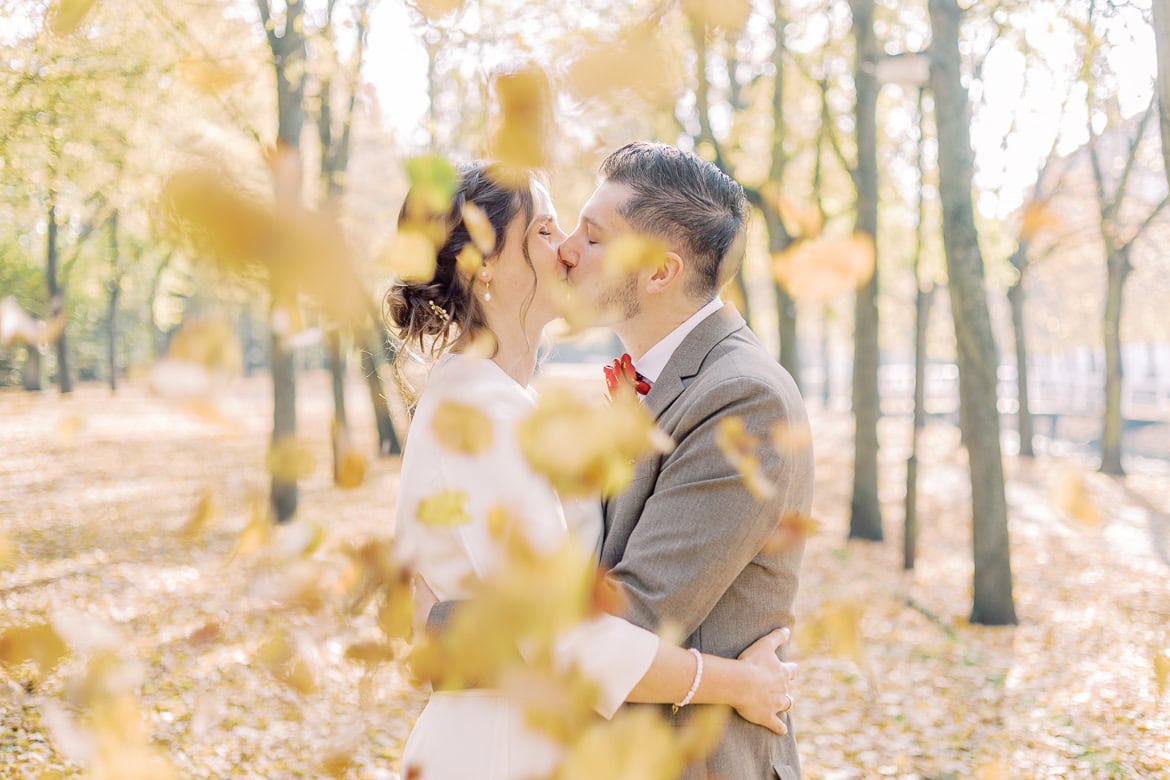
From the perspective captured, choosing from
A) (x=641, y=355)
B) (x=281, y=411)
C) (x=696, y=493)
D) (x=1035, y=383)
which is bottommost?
(x=1035, y=383)

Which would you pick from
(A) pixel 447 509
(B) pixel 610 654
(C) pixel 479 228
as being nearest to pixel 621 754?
(B) pixel 610 654

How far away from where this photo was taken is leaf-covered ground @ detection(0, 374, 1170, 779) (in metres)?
4.61

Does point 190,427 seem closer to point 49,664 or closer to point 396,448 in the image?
point 396,448

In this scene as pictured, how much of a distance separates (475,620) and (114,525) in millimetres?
10254

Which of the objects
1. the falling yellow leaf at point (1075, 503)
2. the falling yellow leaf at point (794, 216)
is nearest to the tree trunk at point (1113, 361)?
the falling yellow leaf at point (794, 216)

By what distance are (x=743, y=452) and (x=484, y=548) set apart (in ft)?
1.84

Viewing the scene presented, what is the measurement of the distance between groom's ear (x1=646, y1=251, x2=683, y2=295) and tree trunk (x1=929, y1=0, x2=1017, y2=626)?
5648 millimetres

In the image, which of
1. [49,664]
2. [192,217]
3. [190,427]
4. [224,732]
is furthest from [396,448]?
[192,217]

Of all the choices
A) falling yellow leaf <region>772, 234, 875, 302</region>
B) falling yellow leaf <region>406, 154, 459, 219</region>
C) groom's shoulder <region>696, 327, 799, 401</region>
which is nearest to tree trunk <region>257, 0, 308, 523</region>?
falling yellow leaf <region>772, 234, 875, 302</region>

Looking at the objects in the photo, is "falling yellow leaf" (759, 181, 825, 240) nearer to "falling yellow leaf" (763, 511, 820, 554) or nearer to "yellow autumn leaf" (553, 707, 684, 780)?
"falling yellow leaf" (763, 511, 820, 554)

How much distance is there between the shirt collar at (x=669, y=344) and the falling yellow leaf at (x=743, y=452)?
0.38m

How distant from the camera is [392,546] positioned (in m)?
1.98

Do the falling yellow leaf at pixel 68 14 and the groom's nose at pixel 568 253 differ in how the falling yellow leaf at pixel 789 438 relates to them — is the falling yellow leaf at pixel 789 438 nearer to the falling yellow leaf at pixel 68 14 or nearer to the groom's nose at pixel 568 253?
the groom's nose at pixel 568 253

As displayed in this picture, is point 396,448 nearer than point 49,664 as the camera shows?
No
